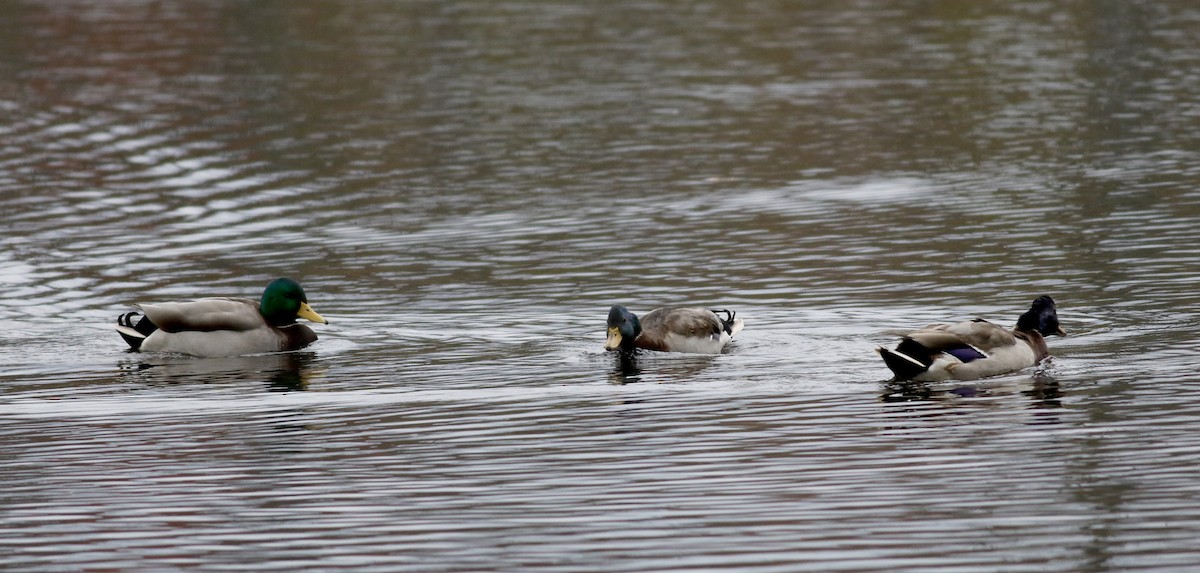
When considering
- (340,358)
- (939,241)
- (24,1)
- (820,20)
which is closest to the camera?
(340,358)

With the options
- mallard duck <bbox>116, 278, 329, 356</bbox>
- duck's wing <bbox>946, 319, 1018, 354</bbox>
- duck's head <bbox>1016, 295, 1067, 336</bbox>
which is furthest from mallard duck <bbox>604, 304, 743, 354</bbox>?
mallard duck <bbox>116, 278, 329, 356</bbox>

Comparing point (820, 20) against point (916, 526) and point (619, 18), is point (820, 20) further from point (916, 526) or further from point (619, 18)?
point (916, 526)

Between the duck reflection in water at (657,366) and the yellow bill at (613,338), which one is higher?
the yellow bill at (613,338)

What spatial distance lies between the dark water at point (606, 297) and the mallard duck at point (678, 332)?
0.16 metres

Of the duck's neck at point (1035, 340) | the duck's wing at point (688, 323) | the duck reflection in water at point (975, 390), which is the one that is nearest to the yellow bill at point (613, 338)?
the duck's wing at point (688, 323)

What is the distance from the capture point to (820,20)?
148 ft

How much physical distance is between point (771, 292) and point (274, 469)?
6.82 metres

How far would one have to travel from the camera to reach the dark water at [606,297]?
9695mm

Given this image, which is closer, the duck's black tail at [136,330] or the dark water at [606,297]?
the dark water at [606,297]

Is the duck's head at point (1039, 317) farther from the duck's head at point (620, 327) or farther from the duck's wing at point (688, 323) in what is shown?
the duck's head at point (620, 327)

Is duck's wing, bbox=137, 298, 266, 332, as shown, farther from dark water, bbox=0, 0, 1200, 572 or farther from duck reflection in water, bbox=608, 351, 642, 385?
duck reflection in water, bbox=608, 351, 642, 385

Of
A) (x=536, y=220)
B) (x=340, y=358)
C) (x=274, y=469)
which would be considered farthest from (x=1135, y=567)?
(x=536, y=220)

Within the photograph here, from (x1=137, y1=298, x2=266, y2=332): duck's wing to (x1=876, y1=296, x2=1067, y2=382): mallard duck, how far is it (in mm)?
5184

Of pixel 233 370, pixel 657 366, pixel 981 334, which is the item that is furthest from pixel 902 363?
pixel 233 370
